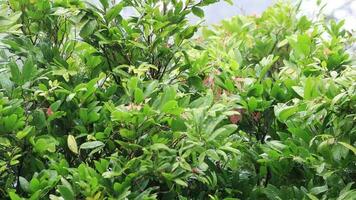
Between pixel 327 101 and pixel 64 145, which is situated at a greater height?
pixel 327 101

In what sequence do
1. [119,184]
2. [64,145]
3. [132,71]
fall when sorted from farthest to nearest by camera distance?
[132,71]
[64,145]
[119,184]

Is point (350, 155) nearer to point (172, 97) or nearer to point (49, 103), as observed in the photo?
point (172, 97)

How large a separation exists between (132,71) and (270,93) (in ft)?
2.11

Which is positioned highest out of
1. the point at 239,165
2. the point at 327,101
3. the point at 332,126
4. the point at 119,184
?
the point at 327,101

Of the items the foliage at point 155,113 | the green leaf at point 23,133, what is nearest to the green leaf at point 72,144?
the foliage at point 155,113

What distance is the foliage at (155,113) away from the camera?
2.28 m

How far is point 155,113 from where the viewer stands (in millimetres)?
2279

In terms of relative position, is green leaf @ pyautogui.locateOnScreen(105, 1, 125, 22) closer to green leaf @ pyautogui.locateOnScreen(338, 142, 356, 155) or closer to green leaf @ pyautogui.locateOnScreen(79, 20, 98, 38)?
green leaf @ pyautogui.locateOnScreen(79, 20, 98, 38)

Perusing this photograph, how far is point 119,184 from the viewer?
7.26ft

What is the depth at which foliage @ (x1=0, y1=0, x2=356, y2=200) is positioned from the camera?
228 cm

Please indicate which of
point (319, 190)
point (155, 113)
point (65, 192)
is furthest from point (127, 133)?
point (319, 190)

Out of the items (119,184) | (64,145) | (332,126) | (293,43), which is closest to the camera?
(119,184)

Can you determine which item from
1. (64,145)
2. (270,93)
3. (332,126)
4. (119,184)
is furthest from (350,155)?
(64,145)

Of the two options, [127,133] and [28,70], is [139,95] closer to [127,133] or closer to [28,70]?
[127,133]
